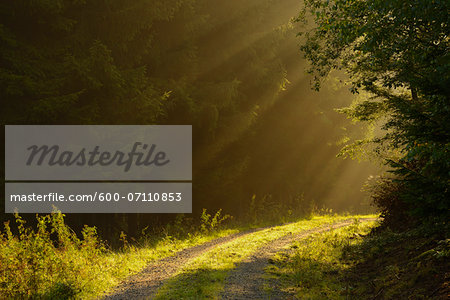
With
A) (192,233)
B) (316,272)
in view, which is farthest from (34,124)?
(316,272)

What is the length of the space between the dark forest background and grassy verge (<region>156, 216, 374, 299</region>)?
5.40m

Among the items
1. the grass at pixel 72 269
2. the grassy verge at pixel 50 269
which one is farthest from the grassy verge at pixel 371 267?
the grassy verge at pixel 50 269

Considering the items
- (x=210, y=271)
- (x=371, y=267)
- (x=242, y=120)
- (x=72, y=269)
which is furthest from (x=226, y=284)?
(x=242, y=120)

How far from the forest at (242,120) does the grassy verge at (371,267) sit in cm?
5

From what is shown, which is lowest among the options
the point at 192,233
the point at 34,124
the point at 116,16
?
the point at 192,233

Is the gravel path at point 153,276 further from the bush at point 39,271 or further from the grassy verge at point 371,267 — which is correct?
Result: the grassy verge at point 371,267

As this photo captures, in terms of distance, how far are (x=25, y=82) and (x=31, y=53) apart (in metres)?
1.98

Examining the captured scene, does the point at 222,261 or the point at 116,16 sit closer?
the point at 222,261

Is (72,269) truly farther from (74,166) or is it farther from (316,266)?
(316,266)

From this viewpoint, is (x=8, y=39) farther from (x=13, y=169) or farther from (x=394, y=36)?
(x=394, y=36)

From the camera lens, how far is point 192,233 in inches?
659

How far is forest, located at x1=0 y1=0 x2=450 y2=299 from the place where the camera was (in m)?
8.00

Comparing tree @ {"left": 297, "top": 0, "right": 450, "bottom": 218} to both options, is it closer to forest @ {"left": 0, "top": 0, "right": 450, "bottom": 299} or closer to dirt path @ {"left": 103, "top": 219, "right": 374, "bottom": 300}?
forest @ {"left": 0, "top": 0, "right": 450, "bottom": 299}

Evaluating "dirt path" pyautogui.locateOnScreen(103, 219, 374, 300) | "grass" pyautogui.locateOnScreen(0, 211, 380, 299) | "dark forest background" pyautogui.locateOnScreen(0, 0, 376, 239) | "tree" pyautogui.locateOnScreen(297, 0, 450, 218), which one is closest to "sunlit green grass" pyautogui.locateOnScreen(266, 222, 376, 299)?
"dirt path" pyautogui.locateOnScreen(103, 219, 374, 300)
